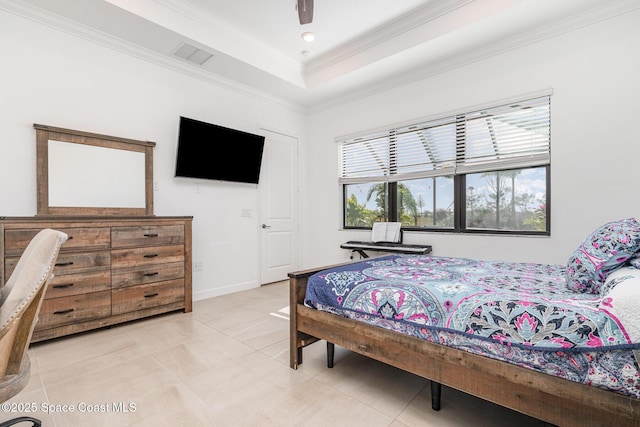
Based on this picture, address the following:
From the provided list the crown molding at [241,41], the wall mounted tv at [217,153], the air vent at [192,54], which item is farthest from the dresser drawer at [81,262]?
the crown molding at [241,41]

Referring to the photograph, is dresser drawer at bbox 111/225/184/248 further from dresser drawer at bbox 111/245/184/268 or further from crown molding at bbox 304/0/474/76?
crown molding at bbox 304/0/474/76

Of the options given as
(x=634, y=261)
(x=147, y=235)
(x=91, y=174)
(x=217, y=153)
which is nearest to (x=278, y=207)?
(x=217, y=153)

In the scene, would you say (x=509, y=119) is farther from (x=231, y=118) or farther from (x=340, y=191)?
(x=231, y=118)

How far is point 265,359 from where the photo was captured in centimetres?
228

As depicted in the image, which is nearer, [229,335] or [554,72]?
[229,335]

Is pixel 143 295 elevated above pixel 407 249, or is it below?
below

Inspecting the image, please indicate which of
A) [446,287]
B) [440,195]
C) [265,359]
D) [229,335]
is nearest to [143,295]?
[229,335]

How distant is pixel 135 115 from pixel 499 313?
3809 mm

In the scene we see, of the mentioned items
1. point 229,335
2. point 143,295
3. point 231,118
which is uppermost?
point 231,118

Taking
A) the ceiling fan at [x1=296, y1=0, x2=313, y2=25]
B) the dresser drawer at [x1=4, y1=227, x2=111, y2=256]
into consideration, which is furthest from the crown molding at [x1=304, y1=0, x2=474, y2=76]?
the dresser drawer at [x1=4, y1=227, x2=111, y2=256]

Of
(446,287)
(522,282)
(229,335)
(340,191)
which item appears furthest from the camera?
(340,191)

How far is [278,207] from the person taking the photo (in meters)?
4.91

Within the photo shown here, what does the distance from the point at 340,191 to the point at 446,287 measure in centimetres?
336

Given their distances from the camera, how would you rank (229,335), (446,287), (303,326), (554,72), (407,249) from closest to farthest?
(446,287), (303,326), (229,335), (554,72), (407,249)
